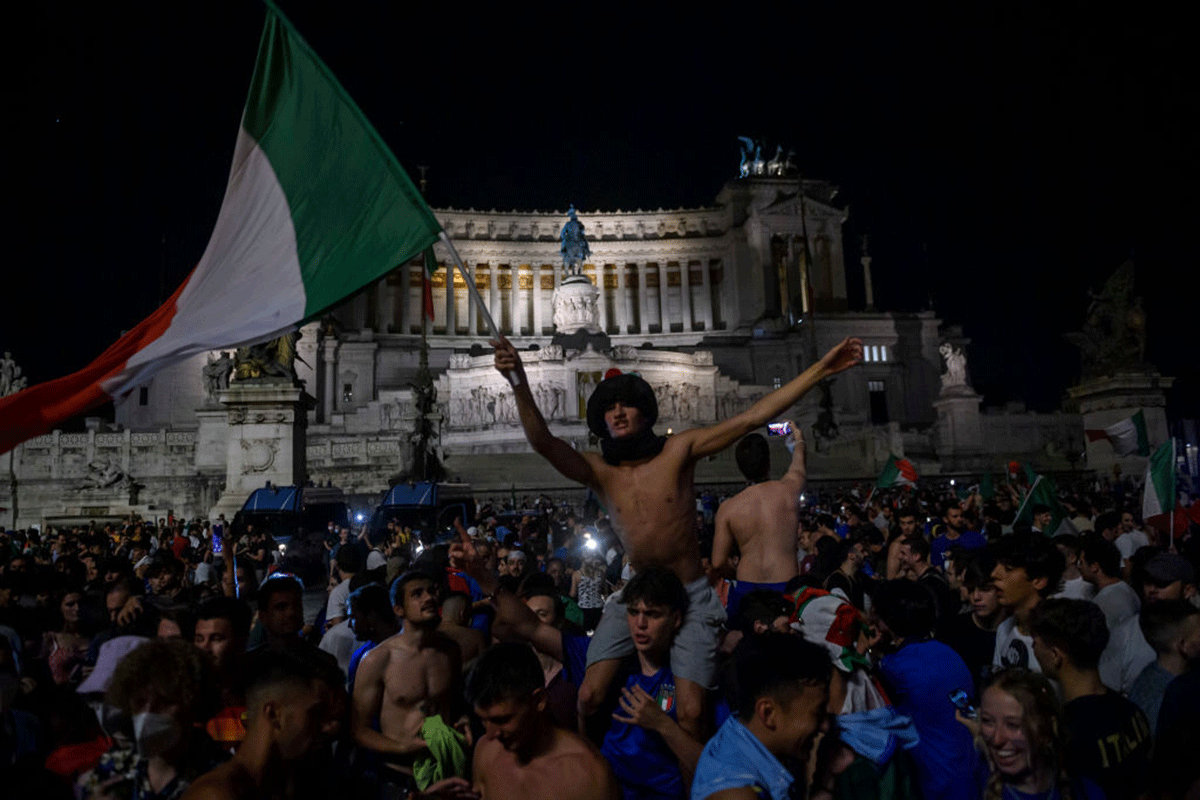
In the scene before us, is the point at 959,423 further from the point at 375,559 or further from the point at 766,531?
the point at 766,531

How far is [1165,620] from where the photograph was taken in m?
4.20

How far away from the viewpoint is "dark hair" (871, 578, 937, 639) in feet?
12.8

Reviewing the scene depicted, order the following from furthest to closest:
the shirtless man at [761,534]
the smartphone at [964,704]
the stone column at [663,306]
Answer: the stone column at [663,306], the shirtless man at [761,534], the smartphone at [964,704]

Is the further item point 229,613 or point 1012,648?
point 1012,648

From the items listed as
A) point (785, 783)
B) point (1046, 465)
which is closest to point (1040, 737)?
point (785, 783)

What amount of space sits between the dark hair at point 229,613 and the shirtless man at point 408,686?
2.21 ft

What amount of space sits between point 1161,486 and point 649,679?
9.26 metres

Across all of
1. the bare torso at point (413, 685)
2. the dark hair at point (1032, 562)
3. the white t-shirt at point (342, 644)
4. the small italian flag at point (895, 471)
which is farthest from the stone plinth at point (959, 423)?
the bare torso at point (413, 685)

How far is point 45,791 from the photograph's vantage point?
275 centimetres

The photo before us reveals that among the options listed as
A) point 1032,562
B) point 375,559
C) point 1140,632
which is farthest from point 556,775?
point 375,559

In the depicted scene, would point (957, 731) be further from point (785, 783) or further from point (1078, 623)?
point (785, 783)

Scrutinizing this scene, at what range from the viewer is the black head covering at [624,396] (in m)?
4.36

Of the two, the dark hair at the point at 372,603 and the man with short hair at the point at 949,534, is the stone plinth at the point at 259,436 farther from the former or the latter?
the dark hair at the point at 372,603

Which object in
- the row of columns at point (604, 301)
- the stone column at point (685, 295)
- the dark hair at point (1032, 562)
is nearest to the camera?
the dark hair at point (1032, 562)
